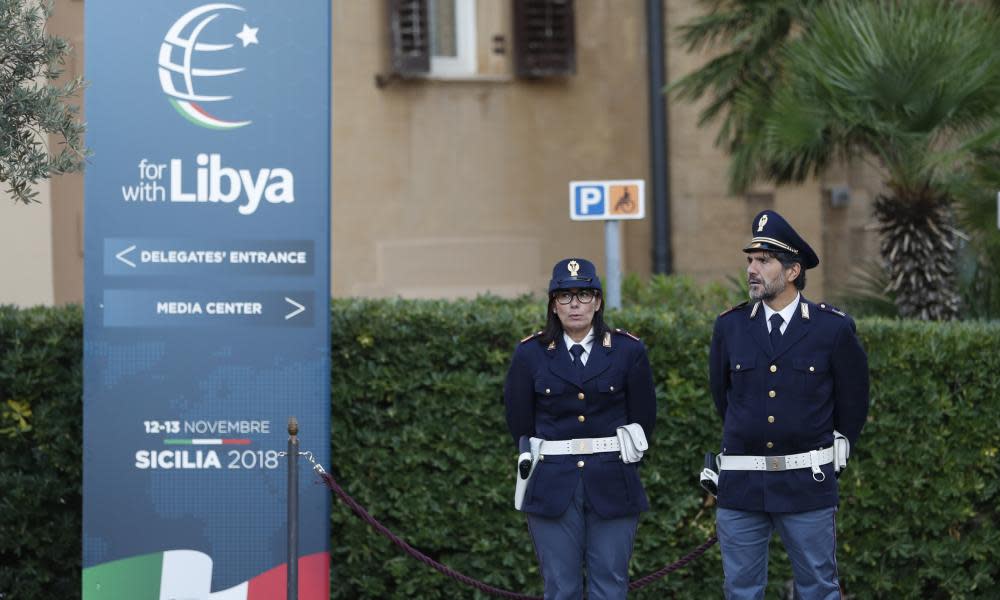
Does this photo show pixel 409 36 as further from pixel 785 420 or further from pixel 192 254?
pixel 785 420

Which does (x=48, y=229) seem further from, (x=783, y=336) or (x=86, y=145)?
(x=783, y=336)

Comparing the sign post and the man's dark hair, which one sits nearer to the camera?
the man's dark hair

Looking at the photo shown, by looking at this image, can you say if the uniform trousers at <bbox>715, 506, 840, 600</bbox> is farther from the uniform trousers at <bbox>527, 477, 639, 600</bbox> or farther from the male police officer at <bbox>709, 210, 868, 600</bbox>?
the uniform trousers at <bbox>527, 477, 639, 600</bbox>

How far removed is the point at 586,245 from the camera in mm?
15125

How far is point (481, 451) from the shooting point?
816 centimetres

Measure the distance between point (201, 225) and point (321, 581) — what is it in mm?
1800

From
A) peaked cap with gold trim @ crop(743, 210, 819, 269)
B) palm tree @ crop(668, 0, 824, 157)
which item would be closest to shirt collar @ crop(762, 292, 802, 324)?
peaked cap with gold trim @ crop(743, 210, 819, 269)

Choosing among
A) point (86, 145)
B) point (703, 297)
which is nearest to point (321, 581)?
point (86, 145)

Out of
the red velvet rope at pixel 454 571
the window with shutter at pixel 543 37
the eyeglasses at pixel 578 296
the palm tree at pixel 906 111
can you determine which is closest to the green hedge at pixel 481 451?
the red velvet rope at pixel 454 571

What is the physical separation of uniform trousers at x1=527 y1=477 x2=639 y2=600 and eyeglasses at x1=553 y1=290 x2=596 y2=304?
767 millimetres

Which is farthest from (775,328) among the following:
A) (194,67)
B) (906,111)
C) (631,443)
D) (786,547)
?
(906,111)

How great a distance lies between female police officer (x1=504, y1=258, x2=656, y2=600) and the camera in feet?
21.7

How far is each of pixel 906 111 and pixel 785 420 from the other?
435 cm

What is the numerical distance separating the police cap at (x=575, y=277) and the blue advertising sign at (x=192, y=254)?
1339 mm
